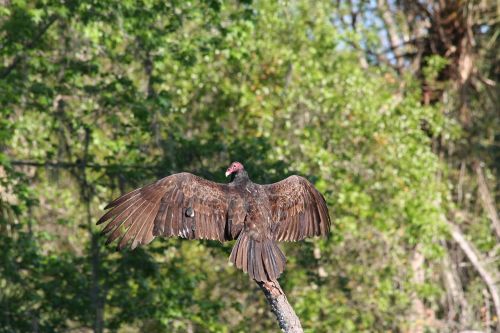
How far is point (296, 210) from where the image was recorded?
6.23m

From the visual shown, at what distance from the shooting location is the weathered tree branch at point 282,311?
498 cm

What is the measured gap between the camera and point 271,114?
1109 cm

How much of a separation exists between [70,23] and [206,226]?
3440mm

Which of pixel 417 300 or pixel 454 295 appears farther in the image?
pixel 454 295

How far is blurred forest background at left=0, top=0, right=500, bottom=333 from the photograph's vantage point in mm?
8719

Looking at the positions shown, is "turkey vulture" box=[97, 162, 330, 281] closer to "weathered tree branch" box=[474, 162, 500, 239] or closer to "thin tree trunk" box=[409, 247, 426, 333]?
"thin tree trunk" box=[409, 247, 426, 333]

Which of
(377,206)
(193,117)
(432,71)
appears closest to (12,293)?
(193,117)

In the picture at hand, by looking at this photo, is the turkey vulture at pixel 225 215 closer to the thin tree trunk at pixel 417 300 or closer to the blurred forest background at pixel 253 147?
the blurred forest background at pixel 253 147

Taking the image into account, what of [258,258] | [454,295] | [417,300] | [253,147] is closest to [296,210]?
[258,258]

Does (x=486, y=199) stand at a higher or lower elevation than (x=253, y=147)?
lower

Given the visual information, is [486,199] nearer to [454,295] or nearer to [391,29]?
[454,295]

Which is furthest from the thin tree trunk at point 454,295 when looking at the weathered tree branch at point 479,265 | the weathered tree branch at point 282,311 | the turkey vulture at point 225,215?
the weathered tree branch at point 282,311

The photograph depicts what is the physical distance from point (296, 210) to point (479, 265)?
6.81 meters

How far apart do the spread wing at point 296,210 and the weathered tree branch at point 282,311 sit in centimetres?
80
